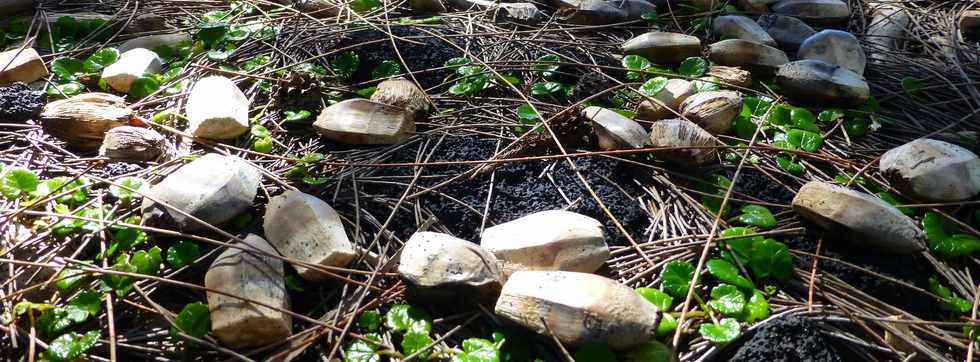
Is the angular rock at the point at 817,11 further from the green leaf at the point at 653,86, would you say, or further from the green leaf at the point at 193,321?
the green leaf at the point at 193,321

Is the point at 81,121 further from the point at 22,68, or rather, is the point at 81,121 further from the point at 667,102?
the point at 667,102

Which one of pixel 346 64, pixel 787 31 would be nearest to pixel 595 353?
pixel 346 64

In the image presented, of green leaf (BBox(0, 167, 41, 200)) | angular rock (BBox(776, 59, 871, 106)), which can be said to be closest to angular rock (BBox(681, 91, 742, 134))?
angular rock (BBox(776, 59, 871, 106))

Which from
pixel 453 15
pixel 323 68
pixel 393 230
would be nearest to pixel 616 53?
pixel 453 15

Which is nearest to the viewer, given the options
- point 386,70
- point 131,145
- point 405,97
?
point 131,145

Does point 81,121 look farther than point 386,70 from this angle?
No

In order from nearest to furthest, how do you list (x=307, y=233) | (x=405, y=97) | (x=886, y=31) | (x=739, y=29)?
(x=307, y=233) < (x=405, y=97) < (x=739, y=29) < (x=886, y=31)

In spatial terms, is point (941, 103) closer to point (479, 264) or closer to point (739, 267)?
point (739, 267)

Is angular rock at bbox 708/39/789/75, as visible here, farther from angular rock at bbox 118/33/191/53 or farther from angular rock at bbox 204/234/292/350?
angular rock at bbox 118/33/191/53
